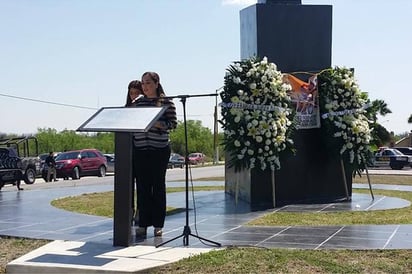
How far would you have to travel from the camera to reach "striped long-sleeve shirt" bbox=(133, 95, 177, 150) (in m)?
6.65

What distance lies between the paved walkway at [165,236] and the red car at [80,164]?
1967cm

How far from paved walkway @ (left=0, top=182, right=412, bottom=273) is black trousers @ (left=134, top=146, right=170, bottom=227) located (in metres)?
0.25

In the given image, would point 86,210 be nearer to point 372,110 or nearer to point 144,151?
point 144,151

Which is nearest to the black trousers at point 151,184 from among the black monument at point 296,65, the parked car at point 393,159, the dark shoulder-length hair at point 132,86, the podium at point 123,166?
the podium at point 123,166

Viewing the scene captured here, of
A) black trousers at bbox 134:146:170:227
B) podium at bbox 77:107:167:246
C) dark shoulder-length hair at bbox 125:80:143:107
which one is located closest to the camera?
podium at bbox 77:107:167:246

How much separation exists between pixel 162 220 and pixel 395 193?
23.3 feet

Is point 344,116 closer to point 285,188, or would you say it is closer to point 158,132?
point 285,188

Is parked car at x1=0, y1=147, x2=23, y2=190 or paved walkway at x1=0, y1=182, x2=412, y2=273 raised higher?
parked car at x1=0, y1=147, x2=23, y2=190

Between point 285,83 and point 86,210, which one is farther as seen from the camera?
point 285,83

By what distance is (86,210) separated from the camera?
9.61 m

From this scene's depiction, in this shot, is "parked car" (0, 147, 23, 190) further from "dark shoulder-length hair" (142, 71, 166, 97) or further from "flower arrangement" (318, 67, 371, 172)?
"dark shoulder-length hair" (142, 71, 166, 97)

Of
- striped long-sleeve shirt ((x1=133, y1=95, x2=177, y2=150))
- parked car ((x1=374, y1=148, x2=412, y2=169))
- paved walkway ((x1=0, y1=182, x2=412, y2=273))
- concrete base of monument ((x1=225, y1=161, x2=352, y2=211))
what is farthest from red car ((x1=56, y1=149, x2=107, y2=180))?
striped long-sleeve shirt ((x1=133, y1=95, x2=177, y2=150))

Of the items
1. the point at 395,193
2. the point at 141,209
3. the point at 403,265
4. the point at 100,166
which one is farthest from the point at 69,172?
the point at 403,265

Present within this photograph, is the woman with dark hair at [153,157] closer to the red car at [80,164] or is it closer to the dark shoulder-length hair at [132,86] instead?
the dark shoulder-length hair at [132,86]
